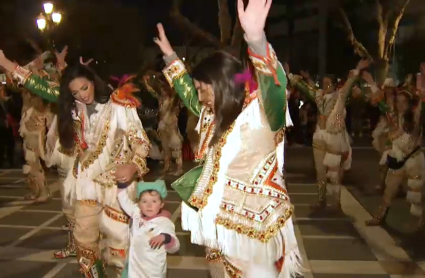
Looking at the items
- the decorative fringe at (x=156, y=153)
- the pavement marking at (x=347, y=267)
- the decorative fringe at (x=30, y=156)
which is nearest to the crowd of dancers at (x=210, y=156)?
the pavement marking at (x=347, y=267)

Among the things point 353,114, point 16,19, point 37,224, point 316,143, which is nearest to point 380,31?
point 353,114

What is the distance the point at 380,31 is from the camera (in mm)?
23688

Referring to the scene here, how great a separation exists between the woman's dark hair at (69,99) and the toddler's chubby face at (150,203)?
726mm

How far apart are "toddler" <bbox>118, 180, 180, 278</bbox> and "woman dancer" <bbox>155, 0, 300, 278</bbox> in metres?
1.12

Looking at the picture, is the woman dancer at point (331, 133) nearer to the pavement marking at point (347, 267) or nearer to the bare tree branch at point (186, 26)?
the pavement marking at point (347, 267)

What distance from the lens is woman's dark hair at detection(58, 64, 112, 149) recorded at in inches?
167

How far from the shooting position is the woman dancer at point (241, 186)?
2.81 metres

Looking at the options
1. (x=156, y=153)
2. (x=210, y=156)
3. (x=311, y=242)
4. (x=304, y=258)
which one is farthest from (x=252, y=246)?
(x=156, y=153)

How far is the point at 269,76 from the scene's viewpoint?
2.49 meters

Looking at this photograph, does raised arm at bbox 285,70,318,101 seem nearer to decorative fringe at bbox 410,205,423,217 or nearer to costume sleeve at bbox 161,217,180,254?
decorative fringe at bbox 410,205,423,217

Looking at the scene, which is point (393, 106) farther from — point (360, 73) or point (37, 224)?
point (37, 224)

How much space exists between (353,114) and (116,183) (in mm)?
18038

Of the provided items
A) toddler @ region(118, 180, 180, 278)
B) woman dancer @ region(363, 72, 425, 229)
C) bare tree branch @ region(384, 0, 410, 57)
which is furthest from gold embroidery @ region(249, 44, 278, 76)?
bare tree branch @ region(384, 0, 410, 57)

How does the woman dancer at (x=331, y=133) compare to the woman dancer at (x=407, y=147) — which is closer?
the woman dancer at (x=407, y=147)
